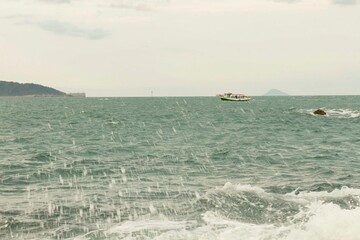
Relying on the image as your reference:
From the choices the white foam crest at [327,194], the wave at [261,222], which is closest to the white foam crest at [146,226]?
the wave at [261,222]

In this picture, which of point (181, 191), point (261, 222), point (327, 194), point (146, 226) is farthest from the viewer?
point (181, 191)

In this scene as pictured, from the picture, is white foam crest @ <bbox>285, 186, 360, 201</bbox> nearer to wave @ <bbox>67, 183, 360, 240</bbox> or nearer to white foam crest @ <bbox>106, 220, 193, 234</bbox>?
wave @ <bbox>67, 183, 360, 240</bbox>

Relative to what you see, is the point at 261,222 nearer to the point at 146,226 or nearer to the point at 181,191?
the point at 146,226

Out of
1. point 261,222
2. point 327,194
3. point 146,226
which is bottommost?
point 146,226

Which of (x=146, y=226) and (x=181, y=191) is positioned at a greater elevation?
(x=146, y=226)

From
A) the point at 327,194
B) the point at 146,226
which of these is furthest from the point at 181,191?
the point at 327,194

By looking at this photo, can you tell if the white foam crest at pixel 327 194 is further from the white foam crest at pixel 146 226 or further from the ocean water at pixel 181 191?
the white foam crest at pixel 146 226

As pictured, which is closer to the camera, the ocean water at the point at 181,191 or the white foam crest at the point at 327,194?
the ocean water at the point at 181,191

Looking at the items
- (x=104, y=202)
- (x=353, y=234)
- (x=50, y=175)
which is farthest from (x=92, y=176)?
(x=353, y=234)

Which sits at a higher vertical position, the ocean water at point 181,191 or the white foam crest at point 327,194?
the white foam crest at point 327,194

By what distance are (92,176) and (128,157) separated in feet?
26.7

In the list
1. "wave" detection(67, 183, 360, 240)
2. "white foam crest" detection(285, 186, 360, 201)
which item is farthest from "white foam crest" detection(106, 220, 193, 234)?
"white foam crest" detection(285, 186, 360, 201)

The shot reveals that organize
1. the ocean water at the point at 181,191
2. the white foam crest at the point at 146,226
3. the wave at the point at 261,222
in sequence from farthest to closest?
the white foam crest at the point at 146,226, the ocean water at the point at 181,191, the wave at the point at 261,222

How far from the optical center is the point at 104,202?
17672mm
